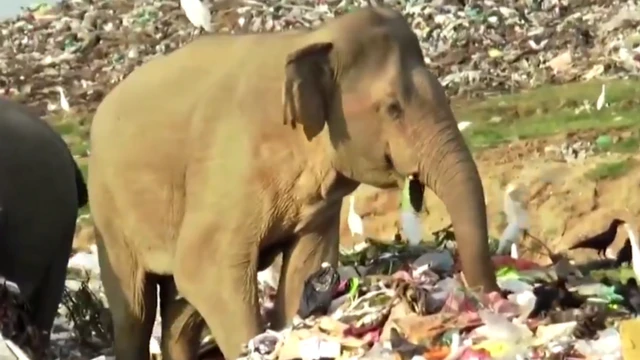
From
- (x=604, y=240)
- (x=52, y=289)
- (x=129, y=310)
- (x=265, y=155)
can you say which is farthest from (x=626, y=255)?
(x=52, y=289)

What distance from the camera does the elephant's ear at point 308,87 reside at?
6.01 m

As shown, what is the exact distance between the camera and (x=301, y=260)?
6.41 m

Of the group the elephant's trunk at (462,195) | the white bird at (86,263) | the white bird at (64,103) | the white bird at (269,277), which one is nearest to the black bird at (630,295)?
the elephant's trunk at (462,195)

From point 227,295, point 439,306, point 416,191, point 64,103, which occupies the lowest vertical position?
point 64,103

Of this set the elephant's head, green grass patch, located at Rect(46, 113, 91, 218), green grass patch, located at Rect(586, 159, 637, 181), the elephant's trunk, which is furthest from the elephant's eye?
green grass patch, located at Rect(46, 113, 91, 218)

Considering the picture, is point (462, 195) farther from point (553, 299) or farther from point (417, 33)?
point (417, 33)

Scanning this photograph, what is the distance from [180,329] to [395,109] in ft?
5.92

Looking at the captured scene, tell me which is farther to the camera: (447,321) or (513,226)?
(513,226)

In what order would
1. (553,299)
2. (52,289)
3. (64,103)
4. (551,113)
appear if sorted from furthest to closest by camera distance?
(64,103) → (551,113) → (52,289) → (553,299)

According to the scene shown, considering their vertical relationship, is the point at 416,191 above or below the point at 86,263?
above

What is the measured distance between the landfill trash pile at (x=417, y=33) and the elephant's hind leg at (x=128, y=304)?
9709mm

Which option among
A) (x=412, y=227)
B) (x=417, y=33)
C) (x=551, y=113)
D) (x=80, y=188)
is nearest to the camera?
(x=80, y=188)

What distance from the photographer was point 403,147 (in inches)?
235

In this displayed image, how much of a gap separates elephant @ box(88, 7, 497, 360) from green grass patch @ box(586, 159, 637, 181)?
186 inches
